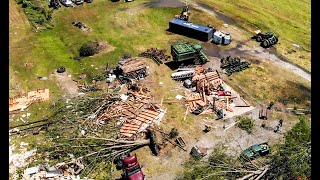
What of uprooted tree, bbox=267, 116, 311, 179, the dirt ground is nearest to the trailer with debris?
the dirt ground

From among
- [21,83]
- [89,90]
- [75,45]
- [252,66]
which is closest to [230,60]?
[252,66]

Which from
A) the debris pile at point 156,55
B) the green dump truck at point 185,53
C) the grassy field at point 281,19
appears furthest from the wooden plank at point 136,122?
the grassy field at point 281,19

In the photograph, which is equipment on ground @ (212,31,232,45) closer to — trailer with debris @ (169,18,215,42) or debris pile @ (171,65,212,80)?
trailer with debris @ (169,18,215,42)

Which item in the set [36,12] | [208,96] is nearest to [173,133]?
[208,96]

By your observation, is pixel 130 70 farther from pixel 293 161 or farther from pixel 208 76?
pixel 293 161

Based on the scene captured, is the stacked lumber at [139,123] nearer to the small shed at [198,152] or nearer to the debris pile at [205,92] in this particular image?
the debris pile at [205,92]

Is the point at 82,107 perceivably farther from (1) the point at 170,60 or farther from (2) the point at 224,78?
(2) the point at 224,78

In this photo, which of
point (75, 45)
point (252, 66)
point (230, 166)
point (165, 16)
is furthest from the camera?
point (165, 16)
